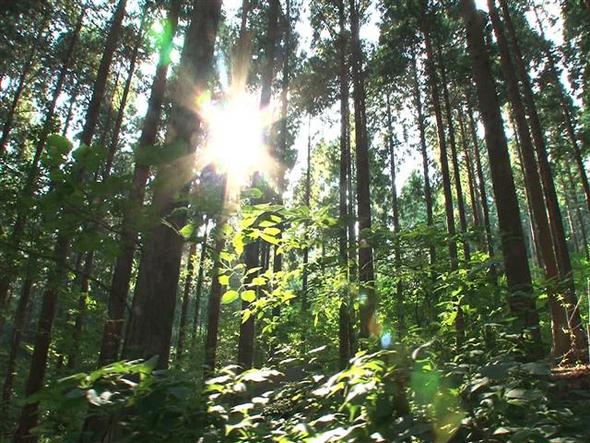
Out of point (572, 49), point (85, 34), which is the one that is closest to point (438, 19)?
point (572, 49)

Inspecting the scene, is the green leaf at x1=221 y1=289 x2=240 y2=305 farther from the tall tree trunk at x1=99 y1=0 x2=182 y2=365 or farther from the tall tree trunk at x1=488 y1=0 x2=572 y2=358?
the tall tree trunk at x1=488 y1=0 x2=572 y2=358

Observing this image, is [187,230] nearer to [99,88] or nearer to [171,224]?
[171,224]

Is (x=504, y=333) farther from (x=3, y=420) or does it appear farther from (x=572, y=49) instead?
(x=572, y=49)

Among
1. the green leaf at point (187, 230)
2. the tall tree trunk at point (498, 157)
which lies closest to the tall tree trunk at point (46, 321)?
the green leaf at point (187, 230)

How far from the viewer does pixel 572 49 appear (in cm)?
1619

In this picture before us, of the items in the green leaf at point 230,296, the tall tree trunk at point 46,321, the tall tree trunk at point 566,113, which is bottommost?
the green leaf at point 230,296

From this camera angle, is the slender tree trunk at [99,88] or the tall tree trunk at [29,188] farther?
the slender tree trunk at [99,88]

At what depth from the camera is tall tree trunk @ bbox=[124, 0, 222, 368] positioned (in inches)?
97.3

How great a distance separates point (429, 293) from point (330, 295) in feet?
2.32

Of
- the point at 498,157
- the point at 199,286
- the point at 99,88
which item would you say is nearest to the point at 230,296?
the point at 498,157

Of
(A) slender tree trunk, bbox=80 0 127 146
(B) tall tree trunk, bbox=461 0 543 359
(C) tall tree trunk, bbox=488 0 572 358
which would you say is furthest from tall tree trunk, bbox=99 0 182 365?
(C) tall tree trunk, bbox=488 0 572 358

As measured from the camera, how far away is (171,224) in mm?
2746

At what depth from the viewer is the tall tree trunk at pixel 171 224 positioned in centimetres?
247

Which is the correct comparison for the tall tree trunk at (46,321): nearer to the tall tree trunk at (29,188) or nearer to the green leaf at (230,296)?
the tall tree trunk at (29,188)
